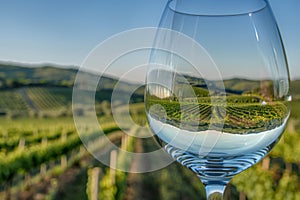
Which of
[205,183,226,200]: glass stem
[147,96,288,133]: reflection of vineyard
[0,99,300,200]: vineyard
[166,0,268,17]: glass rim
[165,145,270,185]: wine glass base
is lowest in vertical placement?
[0,99,300,200]: vineyard

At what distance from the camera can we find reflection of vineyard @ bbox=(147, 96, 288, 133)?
288 mm

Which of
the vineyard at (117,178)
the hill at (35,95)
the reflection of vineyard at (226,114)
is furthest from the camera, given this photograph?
the hill at (35,95)


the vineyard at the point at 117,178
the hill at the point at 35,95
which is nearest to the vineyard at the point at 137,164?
the vineyard at the point at 117,178

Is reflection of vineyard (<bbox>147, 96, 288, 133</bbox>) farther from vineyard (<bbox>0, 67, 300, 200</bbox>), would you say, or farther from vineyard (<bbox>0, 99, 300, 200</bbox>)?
vineyard (<bbox>0, 99, 300, 200</bbox>)

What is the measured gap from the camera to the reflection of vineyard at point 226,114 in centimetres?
29

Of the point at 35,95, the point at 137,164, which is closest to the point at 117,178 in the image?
the point at 137,164

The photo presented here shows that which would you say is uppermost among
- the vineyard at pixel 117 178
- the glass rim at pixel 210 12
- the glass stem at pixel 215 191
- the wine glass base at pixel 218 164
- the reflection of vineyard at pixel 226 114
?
the glass rim at pixel 210 12

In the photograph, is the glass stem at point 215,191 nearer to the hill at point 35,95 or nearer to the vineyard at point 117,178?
the vineyard at point 117,178

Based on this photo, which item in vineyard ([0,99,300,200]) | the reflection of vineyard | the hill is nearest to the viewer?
the reflection of vineyard

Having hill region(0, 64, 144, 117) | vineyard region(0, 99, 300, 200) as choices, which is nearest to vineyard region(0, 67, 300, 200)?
vineyard region(0, 99, 300, 200)

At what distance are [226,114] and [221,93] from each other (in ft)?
0.06

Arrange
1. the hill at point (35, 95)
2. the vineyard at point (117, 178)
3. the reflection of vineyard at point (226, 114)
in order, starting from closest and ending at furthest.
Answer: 1. the reflection of vineyard at point (226, 114)
2. the vineyard at point (117, 178)
3. the hill at point (35, 95)

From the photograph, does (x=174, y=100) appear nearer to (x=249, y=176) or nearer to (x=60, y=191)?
(x=249, y=176)

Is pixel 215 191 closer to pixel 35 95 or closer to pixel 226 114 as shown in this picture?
pixel 226 114
